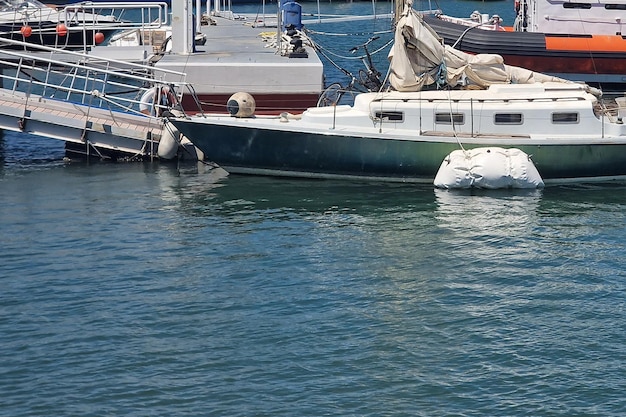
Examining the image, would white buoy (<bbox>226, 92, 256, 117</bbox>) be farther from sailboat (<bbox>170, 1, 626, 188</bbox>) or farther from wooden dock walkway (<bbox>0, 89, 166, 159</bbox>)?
wooden dock walkway (<bbox>0, 89, 166, 159</bbox>)

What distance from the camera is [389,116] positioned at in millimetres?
26609

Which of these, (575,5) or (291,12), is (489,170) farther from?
(575,5)

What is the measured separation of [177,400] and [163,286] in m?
4.88

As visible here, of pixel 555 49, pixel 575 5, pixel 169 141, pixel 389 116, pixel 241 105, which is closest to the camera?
pixel 389 116

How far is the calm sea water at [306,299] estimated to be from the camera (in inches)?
597

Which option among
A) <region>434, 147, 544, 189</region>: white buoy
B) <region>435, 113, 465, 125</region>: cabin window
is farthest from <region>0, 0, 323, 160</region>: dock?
<region>434, 147, 544, 189</region>: white buoy

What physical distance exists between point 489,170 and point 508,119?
1739mm

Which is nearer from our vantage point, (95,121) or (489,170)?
(489,170)

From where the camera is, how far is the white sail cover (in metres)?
27.6

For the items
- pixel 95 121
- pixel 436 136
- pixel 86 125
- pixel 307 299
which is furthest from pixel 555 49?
pixel 307 299

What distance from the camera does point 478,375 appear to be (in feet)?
51.5

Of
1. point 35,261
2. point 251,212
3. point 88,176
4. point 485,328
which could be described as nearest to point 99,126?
point 88,176

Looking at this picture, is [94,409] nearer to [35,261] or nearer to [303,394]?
[303,394]

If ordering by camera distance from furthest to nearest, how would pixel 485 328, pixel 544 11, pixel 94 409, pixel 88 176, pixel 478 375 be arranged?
pixel 544 11, pixel 88 176, pixel 485 328, pixel 478 375, pixel 94 409
